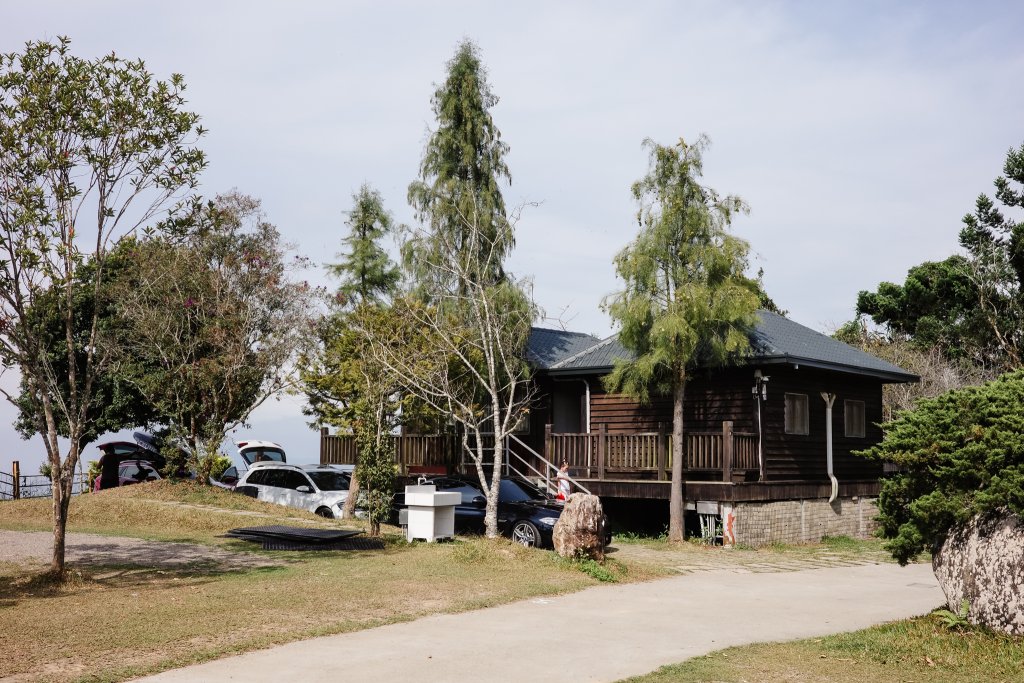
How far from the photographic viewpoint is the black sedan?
58.3ft

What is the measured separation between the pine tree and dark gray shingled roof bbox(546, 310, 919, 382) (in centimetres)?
152

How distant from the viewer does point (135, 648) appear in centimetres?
861

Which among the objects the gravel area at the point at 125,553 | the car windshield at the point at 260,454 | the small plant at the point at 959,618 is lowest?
the gravel area at the point at 125,553

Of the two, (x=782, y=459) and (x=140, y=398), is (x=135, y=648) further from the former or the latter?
(x=140, y=398)

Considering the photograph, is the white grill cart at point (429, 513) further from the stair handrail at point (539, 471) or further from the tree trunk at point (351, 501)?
the tree trunk at point (351, 501)

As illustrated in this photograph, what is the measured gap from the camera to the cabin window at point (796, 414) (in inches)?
876

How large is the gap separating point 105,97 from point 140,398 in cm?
2321

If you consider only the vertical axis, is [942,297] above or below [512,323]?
above

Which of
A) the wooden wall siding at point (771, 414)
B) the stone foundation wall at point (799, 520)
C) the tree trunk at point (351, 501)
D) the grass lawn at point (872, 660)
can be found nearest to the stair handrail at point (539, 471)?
the wooden wall siding at point (771, 414)

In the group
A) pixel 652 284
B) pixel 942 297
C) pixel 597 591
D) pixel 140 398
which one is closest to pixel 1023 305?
pixel 942 297

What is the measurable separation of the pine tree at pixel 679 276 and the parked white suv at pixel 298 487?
8.00 meters

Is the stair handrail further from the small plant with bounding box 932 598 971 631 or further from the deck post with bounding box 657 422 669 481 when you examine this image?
the small plant with bounding box 932 598 971 631

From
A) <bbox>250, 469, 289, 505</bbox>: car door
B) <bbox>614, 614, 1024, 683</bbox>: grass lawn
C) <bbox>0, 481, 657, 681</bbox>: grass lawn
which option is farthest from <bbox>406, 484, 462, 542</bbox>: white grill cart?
<bbox>614, 614, 1024, 683</bbox>: grass lawn

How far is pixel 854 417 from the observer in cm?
2466
